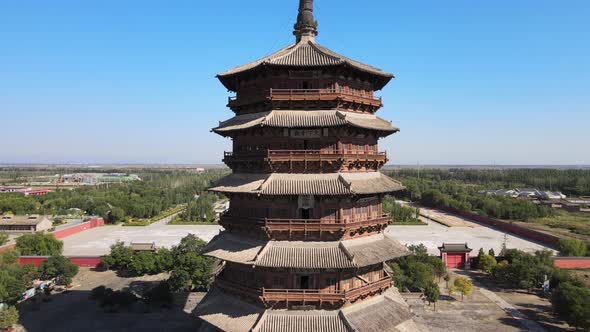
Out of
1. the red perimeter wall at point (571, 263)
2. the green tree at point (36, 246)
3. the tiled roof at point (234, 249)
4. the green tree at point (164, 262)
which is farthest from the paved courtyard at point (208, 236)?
the tiled roof at point (234, 249)

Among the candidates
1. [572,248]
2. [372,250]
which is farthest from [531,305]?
[372,250]

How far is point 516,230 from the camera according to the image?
92875mm

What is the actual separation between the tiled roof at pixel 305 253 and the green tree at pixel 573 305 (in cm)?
2734

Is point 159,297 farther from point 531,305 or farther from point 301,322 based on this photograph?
point 531,305

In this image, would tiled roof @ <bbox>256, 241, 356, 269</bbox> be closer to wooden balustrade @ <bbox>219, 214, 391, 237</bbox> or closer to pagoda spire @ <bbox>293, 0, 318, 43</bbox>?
wooden balustrade @ <bbox>219, 214, 391, 237</bbox>

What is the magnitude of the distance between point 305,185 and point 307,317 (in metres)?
6.73

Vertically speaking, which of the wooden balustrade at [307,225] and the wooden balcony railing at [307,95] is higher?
the wooden balcony railing at [307,95]

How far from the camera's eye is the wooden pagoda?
20.0 m

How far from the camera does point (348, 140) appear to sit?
2197 cm

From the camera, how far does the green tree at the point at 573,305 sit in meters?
36.8

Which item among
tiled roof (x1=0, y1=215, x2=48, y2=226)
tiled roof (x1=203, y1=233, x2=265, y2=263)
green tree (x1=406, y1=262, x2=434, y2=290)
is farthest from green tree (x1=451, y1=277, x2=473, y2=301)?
tiled roof (x1=0, y1=215, x2=48, y2=226)

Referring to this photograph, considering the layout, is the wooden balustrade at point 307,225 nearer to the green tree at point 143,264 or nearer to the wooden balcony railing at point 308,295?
the wooden balcony railing at point 308,295

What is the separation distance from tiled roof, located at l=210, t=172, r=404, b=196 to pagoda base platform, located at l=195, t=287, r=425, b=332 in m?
6.18

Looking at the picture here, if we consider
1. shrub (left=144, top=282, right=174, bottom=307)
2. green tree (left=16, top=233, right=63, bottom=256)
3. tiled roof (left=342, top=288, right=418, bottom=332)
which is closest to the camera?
tiled roof (left=342, top=288, right=418, bottom=332)
